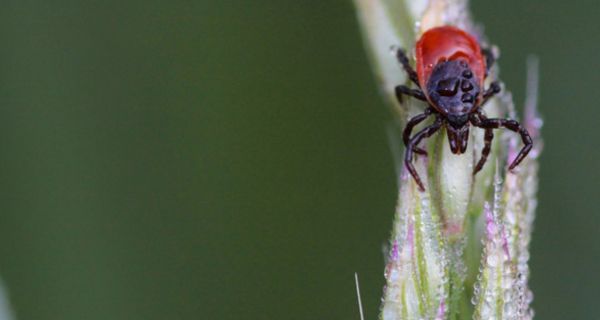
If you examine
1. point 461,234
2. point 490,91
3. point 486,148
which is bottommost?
point 461,234

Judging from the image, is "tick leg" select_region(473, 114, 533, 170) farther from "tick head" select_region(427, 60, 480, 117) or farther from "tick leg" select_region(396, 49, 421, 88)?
"tick leg" select_region(396, 49, 421, 88)

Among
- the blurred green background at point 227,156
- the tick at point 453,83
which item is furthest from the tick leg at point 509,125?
the blurred green background at point 227,156

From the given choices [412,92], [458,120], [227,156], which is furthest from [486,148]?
[227,156]

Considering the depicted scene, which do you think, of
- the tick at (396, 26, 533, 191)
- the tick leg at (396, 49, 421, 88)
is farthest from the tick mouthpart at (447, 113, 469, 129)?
the tick leg at (396, 49, 421, 88)

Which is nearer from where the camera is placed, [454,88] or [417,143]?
[417,143]

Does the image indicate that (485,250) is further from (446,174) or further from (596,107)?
(596,107)

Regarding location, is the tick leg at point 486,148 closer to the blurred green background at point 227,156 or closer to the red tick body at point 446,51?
the red tick body at point 446,51

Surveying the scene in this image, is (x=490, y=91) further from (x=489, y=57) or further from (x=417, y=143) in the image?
(x=417, y=143)

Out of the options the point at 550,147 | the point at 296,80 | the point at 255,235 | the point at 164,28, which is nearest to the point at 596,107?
the point at 550,147
